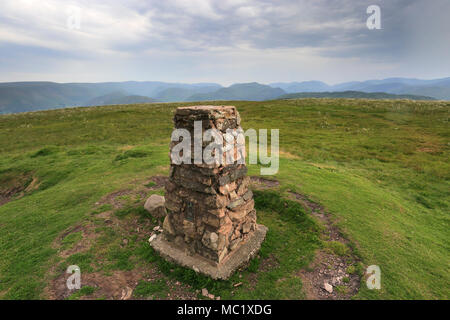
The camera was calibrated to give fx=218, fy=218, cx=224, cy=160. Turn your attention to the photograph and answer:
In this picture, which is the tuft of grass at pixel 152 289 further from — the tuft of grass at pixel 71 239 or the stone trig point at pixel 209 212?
the tuft of grass at pixel 71 239

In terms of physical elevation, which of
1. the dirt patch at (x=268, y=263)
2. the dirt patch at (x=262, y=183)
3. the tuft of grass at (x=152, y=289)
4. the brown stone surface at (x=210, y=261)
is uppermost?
the dirt patch at (x=262, y=183)

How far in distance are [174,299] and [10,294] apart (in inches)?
187

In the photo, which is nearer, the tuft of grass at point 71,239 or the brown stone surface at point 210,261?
the brown stone surface at point 210,261

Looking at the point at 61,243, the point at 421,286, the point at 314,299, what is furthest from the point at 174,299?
the point at 421,286

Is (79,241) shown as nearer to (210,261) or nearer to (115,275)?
(115,275)

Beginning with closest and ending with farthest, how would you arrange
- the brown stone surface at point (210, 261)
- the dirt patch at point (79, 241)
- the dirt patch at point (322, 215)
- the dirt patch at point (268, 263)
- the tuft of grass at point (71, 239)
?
the brown stone surface at point (210, 261), the dirt patch at point (268, 263), the dirt patch at point (79, 241), the tuft of grass at point (71, 239), the dirt patch at point (322, 215)

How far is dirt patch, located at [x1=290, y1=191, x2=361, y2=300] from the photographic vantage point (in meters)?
6.31

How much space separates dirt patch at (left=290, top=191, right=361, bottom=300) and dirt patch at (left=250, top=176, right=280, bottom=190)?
4.14 m

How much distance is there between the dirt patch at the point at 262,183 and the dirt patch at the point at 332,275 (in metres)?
4.14

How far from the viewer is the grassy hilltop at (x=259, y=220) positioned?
21.9 feet

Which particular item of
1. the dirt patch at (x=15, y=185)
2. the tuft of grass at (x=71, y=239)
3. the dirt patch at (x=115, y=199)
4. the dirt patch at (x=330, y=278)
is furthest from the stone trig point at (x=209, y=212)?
the dirt patch at (x=15, y=185)

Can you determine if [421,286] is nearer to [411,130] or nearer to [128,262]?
[128,262]

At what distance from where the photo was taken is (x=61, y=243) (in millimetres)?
8383

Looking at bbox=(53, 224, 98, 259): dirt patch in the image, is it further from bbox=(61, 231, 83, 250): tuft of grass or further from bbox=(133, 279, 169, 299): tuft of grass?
bbox=(133, 279, 169, 299): tuft of grass
